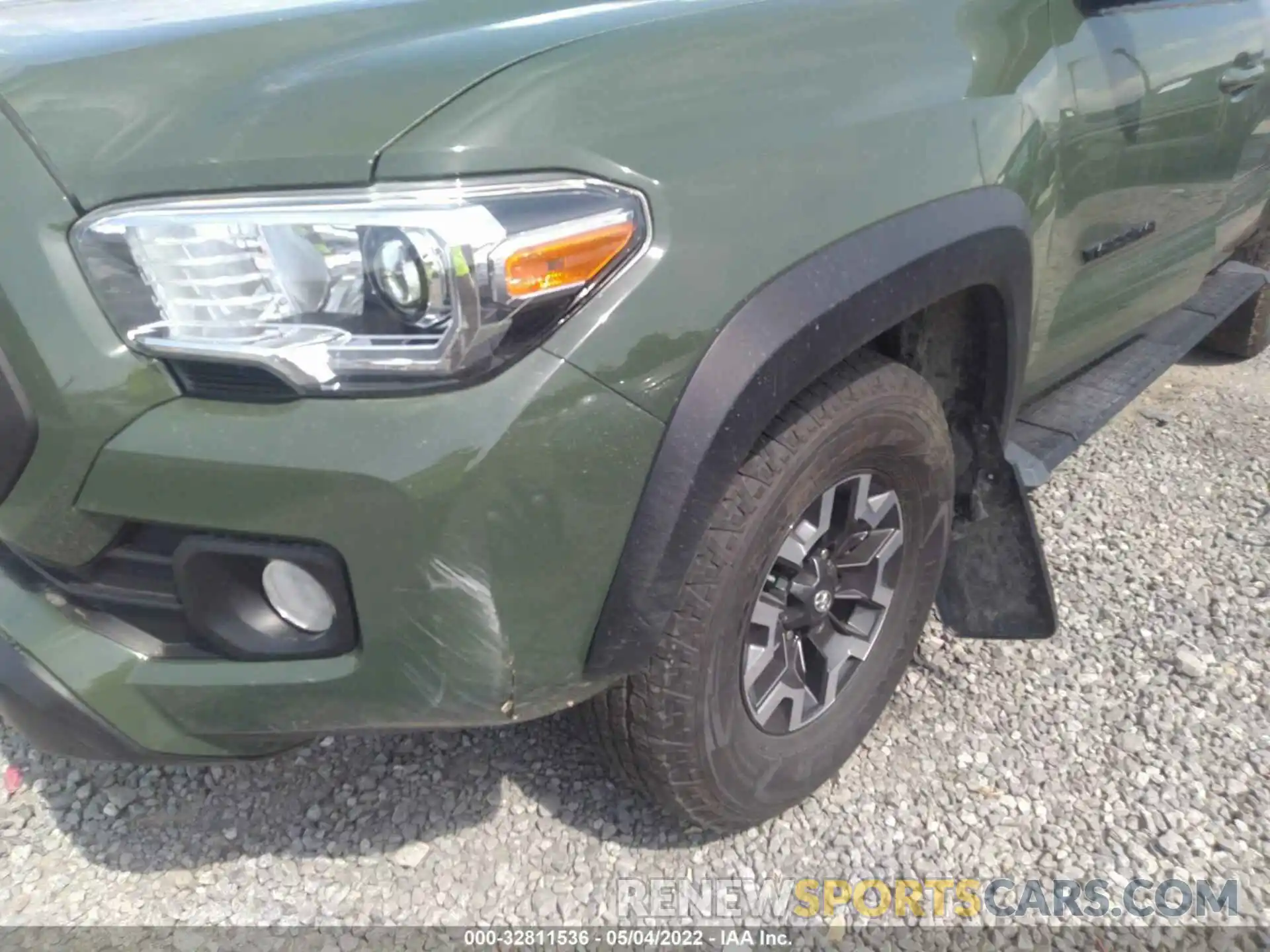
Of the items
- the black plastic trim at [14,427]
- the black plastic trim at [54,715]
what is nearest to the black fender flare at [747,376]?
the black plastic trim at [54,715]

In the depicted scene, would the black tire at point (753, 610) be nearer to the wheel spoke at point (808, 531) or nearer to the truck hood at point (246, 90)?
the wheel spoke at point (808, 531)

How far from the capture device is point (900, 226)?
168 centimetres

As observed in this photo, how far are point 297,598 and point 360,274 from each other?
1.65ft

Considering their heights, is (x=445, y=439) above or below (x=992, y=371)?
above

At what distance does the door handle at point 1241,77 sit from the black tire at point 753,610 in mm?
1478

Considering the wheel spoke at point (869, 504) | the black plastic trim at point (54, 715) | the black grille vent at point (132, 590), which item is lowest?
the wheel spoke at point (869, 504)

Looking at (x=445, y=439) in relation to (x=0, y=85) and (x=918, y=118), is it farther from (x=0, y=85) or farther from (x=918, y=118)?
(x=918, y=118)

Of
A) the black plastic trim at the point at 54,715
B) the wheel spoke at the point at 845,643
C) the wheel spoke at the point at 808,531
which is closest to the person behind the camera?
the black plastic trim at the point at 54,715

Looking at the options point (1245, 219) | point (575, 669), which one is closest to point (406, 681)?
point (575, 669)

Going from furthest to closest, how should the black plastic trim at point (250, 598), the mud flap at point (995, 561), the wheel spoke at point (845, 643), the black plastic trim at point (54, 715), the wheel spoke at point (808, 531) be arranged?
1. the mud flap at point (995, 561)
2. the wheel spoke at point (845, 643)
3. the wheel spoke at point (808, 531)
4. the black plastic trim at point (54, 715)
5. the black plastic trim at point (250, 598)

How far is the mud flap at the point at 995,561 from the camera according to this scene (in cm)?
232

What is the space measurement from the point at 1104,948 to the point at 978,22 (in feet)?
5.88

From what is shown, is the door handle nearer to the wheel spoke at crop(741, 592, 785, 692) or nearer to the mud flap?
the mud flap

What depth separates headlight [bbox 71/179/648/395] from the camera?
1298 millimetres
